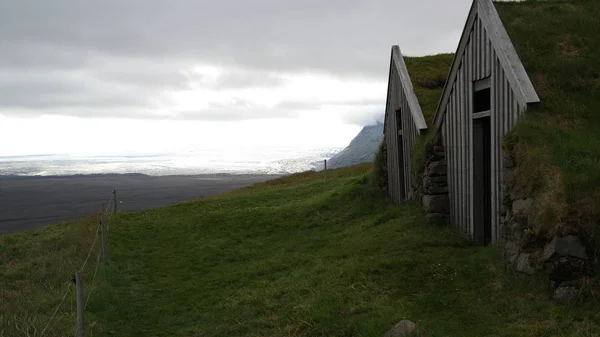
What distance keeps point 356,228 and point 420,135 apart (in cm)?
347

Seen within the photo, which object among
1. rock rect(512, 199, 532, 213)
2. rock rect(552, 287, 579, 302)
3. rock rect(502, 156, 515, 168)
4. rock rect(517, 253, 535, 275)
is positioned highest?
rock rect(502, 156, 515, 168)

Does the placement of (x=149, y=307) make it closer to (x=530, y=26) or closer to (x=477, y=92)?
(x=477, y=92)

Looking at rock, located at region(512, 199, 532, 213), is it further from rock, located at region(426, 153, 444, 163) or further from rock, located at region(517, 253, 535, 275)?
rock, located at region(426, 153, 444, 163)

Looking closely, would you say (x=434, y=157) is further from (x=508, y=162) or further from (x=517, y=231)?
(x=517, y=231)

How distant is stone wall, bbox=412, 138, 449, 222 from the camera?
12.9m

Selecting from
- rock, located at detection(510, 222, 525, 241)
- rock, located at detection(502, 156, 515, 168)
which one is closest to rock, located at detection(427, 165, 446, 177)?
A: rock, located at detection(502, 156, 515, 168)

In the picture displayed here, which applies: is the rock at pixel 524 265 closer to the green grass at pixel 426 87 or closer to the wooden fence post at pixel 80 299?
the green grass at pixel 426 87

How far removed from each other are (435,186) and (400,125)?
495 cm

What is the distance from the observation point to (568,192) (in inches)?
299

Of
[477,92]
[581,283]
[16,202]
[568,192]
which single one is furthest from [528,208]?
[16,202]

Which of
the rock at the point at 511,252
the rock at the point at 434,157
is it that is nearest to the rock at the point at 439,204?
the rock at the point at 434,157

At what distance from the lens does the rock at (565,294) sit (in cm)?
717

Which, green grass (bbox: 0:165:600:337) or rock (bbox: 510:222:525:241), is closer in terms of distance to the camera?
green grass (bbox: 0:165:600:337)

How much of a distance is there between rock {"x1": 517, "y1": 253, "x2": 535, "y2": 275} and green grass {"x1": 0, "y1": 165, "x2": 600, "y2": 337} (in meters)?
0.14
